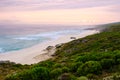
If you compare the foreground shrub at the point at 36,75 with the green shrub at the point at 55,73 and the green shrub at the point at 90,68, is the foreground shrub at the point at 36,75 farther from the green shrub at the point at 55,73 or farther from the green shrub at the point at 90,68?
the green shrub at the point at 90,68

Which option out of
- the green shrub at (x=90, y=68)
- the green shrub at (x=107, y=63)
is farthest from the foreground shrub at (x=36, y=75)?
the green shrub at (x=107, y=63)

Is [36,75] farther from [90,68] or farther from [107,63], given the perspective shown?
[107,63]

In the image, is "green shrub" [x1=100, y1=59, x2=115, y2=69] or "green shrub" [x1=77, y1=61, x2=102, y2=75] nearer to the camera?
"green shrub" [x1=77, y1=61, x2=102, y2=75]

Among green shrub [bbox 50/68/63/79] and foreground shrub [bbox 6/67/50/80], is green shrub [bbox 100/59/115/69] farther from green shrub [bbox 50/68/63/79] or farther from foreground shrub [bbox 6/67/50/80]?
foreground shrub [bbox 6/67/50/80]

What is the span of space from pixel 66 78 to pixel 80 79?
2.15ft

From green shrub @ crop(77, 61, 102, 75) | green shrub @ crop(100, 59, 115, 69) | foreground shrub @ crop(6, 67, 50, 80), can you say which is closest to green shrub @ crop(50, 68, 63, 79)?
foreground shrub @ crop(6, 67, 50, 80)

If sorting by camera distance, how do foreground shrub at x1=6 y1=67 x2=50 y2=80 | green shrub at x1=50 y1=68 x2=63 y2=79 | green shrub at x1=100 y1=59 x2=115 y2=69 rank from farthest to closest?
green shrub at x1=100 y1=59 x2=115 y2=69
green shrub at x1=50 y1=68 x2=63 y2=79
foreground shrub at x1=6 y1=67 x2=50 y2=80

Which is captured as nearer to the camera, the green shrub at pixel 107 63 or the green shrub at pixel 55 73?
the green shrub at pixel 55 73

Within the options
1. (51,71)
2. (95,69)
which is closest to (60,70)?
(51,71)

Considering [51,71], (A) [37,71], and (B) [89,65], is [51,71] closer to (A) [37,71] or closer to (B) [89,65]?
(A) [37,71]

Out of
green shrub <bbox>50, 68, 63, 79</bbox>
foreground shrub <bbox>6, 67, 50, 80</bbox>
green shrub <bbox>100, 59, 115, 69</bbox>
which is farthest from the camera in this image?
green shrub <bbox>100, 59, 115, 69</bbox>

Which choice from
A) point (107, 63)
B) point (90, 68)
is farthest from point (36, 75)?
point (107, 63)

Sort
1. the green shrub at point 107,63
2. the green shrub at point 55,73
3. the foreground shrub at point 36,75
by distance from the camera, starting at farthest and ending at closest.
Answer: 1. the green shrub at point 107,63
2. the green shrub at point 55,73
3. the foreground shrub at point 36,75

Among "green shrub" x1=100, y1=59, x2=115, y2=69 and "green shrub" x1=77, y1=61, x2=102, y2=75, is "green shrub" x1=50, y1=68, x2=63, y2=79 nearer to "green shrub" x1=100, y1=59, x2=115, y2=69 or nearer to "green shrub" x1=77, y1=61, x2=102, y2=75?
"green shrub" x1=77, y1=61, x2=102, y2=75
